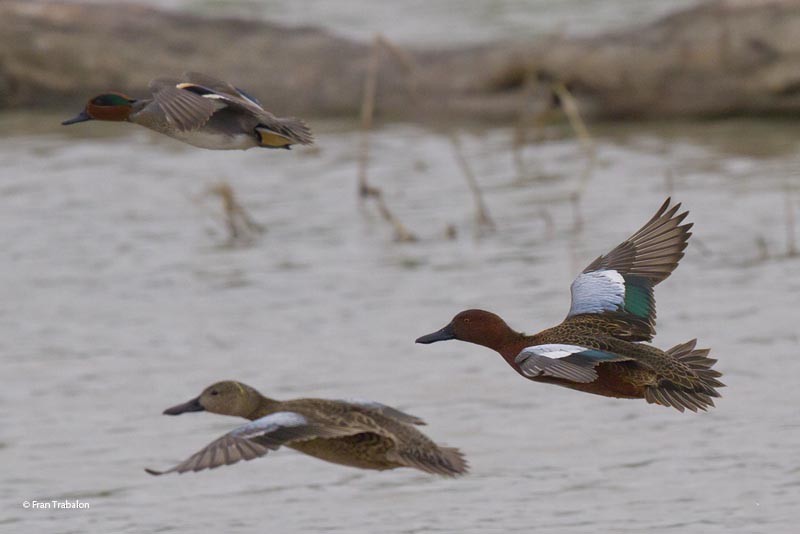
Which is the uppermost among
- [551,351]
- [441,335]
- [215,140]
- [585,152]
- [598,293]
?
[585,152]

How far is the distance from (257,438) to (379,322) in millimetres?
3883

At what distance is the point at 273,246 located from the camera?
34.1 ft

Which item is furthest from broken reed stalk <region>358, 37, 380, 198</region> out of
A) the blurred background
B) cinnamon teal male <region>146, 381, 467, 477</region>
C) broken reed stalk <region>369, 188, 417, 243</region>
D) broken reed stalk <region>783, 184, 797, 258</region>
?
cinnamon teal male <region>146, 381, 467, 477</region>

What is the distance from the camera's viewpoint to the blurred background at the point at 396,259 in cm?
655

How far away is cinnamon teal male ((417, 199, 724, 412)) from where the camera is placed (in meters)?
5.05

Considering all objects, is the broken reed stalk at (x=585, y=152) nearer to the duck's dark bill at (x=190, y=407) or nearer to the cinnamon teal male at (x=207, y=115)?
the cinnamon teal male at (x=207, y=115)

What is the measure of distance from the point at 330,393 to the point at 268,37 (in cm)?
685

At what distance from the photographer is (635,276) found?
584cm

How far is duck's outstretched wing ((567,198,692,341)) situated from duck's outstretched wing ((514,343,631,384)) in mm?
509

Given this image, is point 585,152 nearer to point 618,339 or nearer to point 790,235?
point 790,235

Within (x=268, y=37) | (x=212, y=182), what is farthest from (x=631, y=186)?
(x=268, y=37)

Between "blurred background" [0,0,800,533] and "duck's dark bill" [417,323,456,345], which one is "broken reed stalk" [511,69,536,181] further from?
"duck's dark bill" [417,323,456,345]

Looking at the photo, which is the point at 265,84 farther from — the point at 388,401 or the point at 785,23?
the point at 388,401

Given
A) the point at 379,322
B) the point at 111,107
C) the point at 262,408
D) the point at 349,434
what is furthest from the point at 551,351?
the point at 379,322
